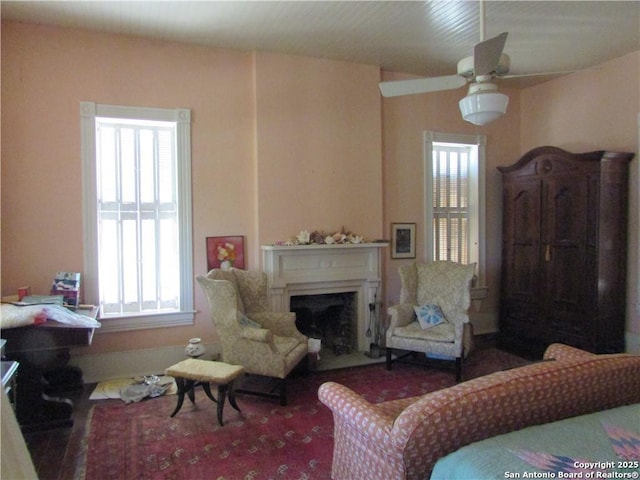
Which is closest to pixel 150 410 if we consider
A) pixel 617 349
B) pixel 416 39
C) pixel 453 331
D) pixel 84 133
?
pixel 84 133

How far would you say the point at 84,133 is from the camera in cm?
372

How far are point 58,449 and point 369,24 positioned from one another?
3.92 metres

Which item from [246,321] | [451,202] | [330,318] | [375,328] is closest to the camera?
[246,321]

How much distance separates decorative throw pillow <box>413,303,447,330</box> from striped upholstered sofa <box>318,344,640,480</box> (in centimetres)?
226

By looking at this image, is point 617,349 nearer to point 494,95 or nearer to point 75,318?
point 494,95

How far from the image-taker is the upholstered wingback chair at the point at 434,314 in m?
3.87

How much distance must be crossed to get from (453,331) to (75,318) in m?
3.13

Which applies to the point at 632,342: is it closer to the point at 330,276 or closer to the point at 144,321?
the point at 330,276

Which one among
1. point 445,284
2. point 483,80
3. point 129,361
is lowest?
point 129,361

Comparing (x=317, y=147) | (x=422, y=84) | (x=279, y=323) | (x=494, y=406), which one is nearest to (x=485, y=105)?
(x=422, y=84)

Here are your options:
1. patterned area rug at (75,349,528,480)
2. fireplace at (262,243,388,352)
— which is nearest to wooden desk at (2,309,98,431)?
patterned area rug at (75,349,528,480)

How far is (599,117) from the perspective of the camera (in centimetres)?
456

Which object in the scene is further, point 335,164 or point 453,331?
point 335,164

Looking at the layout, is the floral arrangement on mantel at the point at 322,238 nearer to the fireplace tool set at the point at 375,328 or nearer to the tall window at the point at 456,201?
the fireplace tool set at the point at 375,328
